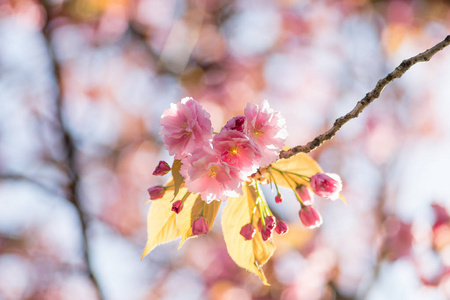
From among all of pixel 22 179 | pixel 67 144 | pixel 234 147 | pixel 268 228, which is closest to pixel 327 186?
pixel 268 228

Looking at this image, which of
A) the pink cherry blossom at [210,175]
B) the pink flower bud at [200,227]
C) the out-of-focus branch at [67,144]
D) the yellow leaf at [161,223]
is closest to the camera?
the pink cherry blossom at [210,175]

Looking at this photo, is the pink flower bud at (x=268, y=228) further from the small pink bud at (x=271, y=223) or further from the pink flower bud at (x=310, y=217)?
the pink flower bud at (x=310, y=217)

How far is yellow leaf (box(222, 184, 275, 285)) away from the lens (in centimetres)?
115

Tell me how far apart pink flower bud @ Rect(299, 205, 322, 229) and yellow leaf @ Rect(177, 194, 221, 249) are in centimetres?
25

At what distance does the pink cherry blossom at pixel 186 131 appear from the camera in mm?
970

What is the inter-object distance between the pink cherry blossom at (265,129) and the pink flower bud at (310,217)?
0.72ft

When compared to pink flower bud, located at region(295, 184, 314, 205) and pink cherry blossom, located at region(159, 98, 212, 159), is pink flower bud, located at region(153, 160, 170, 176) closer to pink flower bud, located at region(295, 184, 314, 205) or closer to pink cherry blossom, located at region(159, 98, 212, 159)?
pink cherry blossom, located at region(159, 98, 212, 159)

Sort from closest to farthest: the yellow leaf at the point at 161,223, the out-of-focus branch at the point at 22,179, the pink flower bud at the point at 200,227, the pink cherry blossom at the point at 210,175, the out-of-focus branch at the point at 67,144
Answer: the pink cherry blossom at the point at 210,175 → the pink flower bud at the point at 200,227 → the yellow leaf at the point at 161,223 → the out-of-focus branch at the point at 67,144 → the out-of-focus branch at the point at 22,179

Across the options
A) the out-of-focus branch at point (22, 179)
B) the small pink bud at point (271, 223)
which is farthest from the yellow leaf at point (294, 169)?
the out-of-focus branch at point (22, 179)

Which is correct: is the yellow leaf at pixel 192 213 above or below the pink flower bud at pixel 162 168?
below

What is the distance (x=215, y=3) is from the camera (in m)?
4.71

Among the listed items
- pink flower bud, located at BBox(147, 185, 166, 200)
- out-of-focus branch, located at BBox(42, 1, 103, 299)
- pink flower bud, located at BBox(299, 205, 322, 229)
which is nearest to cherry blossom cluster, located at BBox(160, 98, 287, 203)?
pink flower bud, located at BBox(147, 185, 166, 200)

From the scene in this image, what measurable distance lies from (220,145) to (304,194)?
1.10 ft

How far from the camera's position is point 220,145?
942mm
